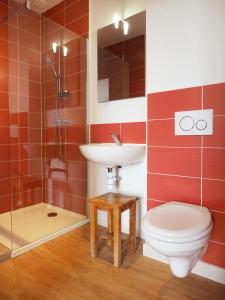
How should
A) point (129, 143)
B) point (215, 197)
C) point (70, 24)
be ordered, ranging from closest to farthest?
point (215, 197) < point (129, 143) < point (70, 24)

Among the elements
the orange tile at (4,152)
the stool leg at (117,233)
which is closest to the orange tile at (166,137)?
the stool leg at (117,233)

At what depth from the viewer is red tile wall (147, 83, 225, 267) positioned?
1303 mm

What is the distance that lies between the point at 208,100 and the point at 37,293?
1.53 meters

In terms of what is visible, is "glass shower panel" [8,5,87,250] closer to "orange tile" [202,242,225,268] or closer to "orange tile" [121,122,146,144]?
"orange tile" [121,122,146,144]

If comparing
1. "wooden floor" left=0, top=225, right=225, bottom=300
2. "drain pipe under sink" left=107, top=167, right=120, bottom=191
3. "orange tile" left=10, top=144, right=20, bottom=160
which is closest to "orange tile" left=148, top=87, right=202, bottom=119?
"drain pipe under sink" left=107, top=167, right=120, bottom=191

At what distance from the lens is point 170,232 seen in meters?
0.96

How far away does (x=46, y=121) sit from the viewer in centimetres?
233

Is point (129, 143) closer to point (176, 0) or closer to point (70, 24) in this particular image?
point (176, 0)

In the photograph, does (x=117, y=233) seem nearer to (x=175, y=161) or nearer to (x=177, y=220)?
(x=177, y=220)

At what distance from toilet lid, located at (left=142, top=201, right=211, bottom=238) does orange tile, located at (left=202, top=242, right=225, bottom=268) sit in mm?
293

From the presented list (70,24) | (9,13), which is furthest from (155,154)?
(9,13)

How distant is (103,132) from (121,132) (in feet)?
0.70

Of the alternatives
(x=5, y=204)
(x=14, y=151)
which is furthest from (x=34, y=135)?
(x=5, y=204)

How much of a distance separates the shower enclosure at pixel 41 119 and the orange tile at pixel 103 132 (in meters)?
0.14
